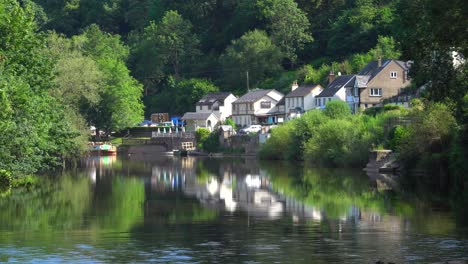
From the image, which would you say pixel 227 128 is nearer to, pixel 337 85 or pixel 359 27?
pixel 337 85

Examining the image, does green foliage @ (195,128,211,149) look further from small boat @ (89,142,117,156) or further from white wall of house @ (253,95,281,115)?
small boat @ (89,142,117,156)

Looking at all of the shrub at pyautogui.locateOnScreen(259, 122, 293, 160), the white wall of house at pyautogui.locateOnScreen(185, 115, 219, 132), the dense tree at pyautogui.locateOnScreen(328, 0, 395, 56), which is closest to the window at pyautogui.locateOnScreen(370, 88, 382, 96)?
the shrub at pyautogui.locateOnScreen(259, 122, 293, 160)

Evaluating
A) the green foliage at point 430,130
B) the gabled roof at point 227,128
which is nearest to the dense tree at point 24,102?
the green foliage at point 430,130

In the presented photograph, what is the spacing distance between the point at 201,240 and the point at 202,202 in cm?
1776

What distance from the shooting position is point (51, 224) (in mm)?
43375

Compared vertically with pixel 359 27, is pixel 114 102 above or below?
below

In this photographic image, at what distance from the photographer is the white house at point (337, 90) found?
4934 inches

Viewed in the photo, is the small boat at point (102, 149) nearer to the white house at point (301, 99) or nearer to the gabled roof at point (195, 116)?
the gabled roof at point (195, 116)

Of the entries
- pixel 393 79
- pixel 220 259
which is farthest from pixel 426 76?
pixel 393 79

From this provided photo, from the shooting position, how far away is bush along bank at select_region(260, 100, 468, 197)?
68000 mm

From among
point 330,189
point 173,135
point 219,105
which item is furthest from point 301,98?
point 330,189

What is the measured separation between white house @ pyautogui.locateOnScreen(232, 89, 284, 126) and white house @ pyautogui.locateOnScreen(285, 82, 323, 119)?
5972 mm

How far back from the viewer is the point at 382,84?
401 feet

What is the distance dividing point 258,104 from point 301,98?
10951mm
